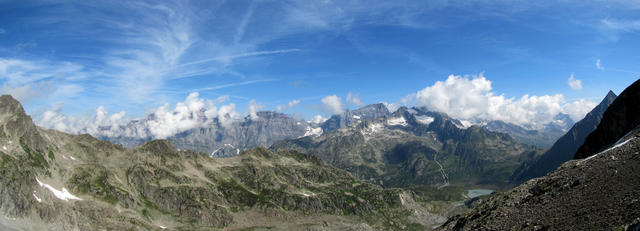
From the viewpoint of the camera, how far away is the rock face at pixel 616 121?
9275 cm

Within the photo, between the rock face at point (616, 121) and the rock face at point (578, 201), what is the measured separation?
49621mm

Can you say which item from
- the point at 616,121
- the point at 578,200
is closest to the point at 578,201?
the point at 578,200

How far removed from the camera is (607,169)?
156 feet

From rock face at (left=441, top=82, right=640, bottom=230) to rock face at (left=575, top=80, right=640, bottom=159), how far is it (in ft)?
163

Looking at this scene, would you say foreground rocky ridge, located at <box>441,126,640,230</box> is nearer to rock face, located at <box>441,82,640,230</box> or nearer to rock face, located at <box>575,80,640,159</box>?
rock face, located at <box>441,82,640,230</box>

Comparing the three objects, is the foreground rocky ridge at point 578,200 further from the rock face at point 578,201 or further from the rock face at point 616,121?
the rock face at point 616,121

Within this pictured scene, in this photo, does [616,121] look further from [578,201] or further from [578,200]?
[578,201]

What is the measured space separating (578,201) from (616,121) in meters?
75.2

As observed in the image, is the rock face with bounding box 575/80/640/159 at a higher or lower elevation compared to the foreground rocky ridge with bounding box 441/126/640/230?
higher

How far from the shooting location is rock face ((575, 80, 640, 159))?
9275 cm

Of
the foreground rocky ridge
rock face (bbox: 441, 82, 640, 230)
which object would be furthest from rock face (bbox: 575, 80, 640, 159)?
rock face (bbox: 441, 82, 640, 230)

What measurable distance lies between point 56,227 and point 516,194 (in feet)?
777

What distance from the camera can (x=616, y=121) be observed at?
9762 centimetres

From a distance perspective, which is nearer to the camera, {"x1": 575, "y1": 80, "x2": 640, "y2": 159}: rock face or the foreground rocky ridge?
the foreground rocky ridge
